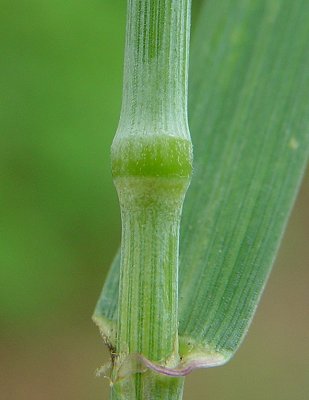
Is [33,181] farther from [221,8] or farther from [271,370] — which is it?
[221,8]

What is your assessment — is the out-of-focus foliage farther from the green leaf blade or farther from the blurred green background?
the green leaf blade

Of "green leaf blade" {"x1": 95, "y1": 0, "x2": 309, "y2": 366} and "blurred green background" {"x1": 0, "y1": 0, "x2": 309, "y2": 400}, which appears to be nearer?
"green leaf blade" {"x1": 95, "y1": 0, "x2": 309, "y2": 366}

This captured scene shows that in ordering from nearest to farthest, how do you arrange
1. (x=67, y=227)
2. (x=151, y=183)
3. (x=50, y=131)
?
(x=151, y=183), (x=50, y=131), (x=67, y=227)

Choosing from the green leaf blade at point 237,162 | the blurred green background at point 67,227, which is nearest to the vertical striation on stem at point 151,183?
the green leaf blade at point 237,162

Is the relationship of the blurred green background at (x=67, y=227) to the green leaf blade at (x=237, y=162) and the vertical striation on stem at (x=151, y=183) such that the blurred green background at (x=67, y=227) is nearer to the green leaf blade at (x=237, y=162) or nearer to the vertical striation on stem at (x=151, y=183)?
the green leaf blade at (x=237, y=162)

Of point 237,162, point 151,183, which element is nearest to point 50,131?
point 237,162

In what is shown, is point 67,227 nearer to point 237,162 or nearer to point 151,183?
point 237,162

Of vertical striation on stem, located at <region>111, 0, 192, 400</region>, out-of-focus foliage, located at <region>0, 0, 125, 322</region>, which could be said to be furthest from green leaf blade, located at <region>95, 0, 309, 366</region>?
out-of-focus foliage, located at <region>0, 0, 125, 322</region>
